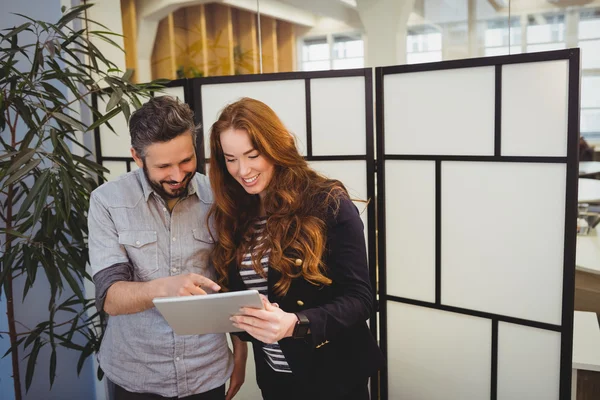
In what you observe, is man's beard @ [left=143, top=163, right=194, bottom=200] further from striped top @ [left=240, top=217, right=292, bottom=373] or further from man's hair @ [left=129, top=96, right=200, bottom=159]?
striped top @ [left=240, top=217, right=292, bottom=373]

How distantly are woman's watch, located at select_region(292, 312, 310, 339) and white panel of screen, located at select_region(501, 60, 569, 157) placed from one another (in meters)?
1.15

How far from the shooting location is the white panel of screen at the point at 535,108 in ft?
6.53

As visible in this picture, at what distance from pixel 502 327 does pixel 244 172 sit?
4.33 ft

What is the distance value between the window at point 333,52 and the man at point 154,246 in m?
1.67

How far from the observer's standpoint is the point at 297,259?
151 cm

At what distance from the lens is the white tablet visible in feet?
4.16

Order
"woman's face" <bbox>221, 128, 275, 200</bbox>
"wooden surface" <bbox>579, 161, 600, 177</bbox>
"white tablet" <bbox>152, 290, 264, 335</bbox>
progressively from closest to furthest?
"white tablet" <bbox>152, 290, 264, 335</bbox> < "woman's face" <bbox>221, 128, 275, 200</bbox> < "wooden surface" <bbox>579, 161, 600, 177</bbox>

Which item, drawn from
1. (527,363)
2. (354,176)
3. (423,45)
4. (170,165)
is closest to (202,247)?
(170,165)

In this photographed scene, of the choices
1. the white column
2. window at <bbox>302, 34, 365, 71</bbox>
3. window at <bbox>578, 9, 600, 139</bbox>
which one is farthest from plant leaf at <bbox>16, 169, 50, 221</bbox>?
window at <bbox>578, 9, 600, 139</bbox>

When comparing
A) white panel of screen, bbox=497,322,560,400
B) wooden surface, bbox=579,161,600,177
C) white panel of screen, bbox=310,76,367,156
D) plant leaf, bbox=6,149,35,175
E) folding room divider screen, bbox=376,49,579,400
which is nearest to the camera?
plant leaf, bbox=6,149,35,175

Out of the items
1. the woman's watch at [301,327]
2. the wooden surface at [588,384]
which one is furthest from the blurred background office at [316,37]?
the woman's watch at [301,327]

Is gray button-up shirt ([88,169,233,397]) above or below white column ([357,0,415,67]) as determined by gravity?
below

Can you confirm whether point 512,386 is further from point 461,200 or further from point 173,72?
point 173,72

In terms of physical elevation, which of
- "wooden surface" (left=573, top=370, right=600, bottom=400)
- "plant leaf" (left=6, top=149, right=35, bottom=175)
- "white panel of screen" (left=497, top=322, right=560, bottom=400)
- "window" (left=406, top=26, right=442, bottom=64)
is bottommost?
"wooden surface" (left=573, top=370, right=600, bottom=400)
